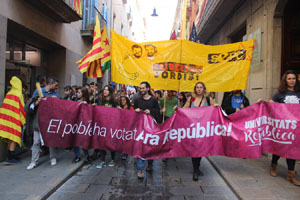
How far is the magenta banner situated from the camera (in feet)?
14.6

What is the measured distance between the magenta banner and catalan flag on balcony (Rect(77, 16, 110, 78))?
1.34 m

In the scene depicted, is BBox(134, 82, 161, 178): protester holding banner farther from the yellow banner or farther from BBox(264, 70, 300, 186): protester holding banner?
BBox(264, 70, 300, 186): protester holding banner

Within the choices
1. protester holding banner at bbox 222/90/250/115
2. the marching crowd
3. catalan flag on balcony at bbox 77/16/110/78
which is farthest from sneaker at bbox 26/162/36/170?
protester holding banner at bbox 222/90/250/115

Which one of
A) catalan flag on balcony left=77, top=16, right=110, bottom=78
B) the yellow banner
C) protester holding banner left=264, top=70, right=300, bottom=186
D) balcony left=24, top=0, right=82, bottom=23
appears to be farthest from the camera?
balcony left=24, top=0, right=82, bottom=23

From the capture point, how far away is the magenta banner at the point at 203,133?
4.45m

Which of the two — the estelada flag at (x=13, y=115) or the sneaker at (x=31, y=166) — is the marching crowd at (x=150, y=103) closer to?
the sneaker at (x=31, y=166)

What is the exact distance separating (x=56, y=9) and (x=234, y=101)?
240 inches

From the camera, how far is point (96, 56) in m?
5.61

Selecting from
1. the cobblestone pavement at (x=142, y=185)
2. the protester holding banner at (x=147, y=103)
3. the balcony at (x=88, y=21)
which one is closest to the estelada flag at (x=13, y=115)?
the cobblestone pavement at (x=142, y=185)

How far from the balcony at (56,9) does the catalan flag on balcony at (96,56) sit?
8.48ft

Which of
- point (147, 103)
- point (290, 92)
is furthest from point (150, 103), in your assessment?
point (290, 92)

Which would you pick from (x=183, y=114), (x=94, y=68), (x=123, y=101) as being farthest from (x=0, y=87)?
(x=183, y=114)

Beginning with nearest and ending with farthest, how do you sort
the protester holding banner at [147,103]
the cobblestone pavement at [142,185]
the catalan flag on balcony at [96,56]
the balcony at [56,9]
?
the cobblestone pavement at [142,185] < the protester holding banner at [147,103] < the catalan flag on balcony at [96,56] < the balcony at [56,9]

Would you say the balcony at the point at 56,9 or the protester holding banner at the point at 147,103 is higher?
the balcony at the point at 56,9
